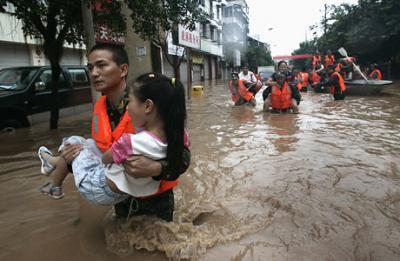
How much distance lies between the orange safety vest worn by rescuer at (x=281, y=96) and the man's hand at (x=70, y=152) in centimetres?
753

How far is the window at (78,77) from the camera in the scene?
8.92m

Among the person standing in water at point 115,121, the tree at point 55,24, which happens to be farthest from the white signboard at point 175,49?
the person standing in water at point 115,121

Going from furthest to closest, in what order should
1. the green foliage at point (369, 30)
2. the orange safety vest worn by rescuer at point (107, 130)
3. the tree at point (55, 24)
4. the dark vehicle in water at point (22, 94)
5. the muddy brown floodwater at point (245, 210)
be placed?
the green foliage at point (369, 30)
the dark vehicle in water at point (22, 94)
the tree at point (55, 24)
the muddy brown floodwater at point (245, 210)
the orange safety vest worn by rescuer at point (107, 130)

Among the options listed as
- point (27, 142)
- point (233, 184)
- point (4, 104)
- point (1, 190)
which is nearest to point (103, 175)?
point (233, 184)

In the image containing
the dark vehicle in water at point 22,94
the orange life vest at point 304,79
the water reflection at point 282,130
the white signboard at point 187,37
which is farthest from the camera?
the orange life vest at point 304,79

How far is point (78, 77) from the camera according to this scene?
29.9ft

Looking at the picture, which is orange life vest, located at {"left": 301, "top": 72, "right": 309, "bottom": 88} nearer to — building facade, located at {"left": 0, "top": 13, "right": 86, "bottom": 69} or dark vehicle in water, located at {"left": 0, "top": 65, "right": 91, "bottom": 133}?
building facade, located at {"left": 0, "top": 13, "right": 86, "bottom": 69}

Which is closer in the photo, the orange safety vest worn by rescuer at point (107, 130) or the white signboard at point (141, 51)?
the orange safety vest worn by rescuer at point (107, 130)

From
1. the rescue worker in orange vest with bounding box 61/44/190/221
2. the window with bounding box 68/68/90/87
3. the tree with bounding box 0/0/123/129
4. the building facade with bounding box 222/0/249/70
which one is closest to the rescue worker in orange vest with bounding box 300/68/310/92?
the window with bounding box 68/68/90/87

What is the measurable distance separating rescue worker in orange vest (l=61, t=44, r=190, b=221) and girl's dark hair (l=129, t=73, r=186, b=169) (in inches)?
5.7

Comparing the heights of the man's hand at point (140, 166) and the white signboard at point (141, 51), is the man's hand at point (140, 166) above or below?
below

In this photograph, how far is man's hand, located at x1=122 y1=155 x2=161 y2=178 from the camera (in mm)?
1962

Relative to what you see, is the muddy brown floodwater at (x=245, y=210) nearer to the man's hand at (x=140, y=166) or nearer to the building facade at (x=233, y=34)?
the man's hand at (x=140, y=166)

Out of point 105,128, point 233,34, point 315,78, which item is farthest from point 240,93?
point 233,34
